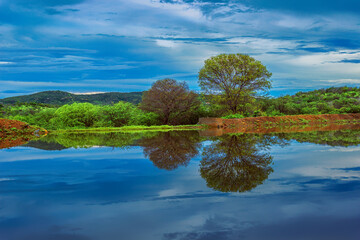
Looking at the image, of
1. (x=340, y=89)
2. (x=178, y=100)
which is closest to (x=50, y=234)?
(x=178, y=100)

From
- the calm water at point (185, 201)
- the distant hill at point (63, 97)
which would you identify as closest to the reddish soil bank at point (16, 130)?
the calm water at point (185, 201)

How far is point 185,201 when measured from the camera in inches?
141

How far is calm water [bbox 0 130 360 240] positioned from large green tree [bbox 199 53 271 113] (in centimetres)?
2668

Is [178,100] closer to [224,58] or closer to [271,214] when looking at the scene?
[224,58]

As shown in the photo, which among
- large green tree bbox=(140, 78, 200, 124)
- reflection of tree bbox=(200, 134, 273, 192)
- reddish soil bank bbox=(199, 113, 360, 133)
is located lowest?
reddish soil bank bbox=(199, 113, 360, 133)

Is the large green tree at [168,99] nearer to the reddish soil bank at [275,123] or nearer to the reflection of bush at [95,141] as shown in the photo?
the reddish soil bank at [275,123]

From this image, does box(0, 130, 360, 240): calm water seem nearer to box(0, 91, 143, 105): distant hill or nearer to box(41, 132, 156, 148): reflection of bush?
box(41, 132, 156, 148): reflection of bush

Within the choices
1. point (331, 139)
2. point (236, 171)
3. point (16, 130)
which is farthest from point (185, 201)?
point (16, 130)

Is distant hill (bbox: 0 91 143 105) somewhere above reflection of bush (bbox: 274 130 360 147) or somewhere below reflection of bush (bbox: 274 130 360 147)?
above

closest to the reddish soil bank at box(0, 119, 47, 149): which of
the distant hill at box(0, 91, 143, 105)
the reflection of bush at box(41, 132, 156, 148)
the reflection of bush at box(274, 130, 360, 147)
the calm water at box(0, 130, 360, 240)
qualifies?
the reflection of bush at box(41, 132, 156, 148)

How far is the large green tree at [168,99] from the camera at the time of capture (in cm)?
3247

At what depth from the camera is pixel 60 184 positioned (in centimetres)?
479

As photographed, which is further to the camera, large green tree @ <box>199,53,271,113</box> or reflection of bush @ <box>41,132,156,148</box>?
large green tree @ <box>199,53,271,113</box>

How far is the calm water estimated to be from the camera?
2748mm
